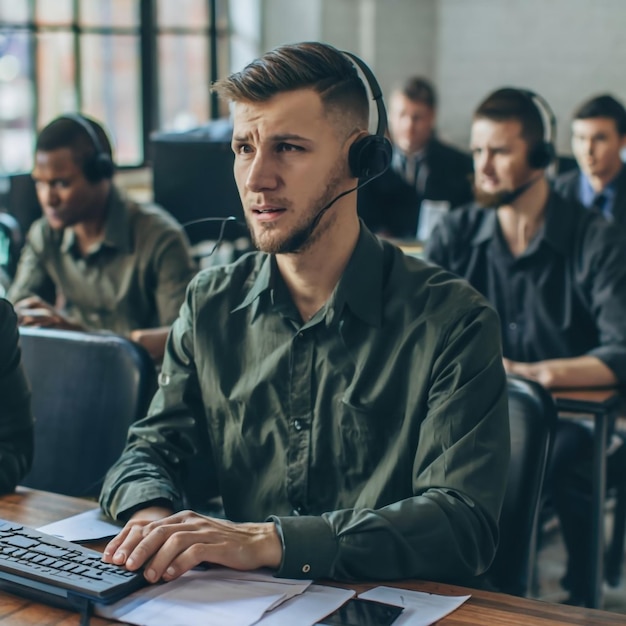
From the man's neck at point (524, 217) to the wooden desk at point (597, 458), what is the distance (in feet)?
2.13

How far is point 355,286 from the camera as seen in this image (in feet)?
4.94

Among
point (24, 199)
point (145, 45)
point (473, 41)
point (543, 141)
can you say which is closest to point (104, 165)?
point (24, 199)

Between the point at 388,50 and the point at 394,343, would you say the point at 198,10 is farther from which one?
the point at 394,343

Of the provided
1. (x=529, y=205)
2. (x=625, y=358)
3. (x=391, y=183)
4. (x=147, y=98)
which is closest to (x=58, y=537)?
(x=625, y=358)

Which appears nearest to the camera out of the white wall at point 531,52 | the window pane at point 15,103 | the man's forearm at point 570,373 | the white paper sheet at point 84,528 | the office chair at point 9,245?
the white paper sheet at point 84,528

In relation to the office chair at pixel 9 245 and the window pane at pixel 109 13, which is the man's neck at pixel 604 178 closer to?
the office chair at pixel 9 245

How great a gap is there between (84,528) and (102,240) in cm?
181

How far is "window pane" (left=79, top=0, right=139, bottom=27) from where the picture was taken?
5590mm

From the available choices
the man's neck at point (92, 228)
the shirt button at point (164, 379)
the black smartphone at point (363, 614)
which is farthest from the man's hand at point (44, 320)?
the black smartphone at point (363, 614)

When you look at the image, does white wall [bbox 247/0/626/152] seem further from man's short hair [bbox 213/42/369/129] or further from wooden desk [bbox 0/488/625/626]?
wooden desk [bbox 0/488/625/626]

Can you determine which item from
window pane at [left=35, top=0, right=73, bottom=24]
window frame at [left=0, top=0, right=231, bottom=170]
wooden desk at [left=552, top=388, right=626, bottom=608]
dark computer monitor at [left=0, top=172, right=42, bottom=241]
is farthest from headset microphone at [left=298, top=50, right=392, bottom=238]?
window pane at [left=35, top=0, right=73, bottom=24]

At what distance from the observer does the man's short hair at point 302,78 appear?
1469mm

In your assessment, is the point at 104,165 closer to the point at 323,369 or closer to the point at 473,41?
the point at 323,369

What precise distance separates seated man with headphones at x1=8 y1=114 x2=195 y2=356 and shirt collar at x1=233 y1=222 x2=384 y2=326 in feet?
4.69
